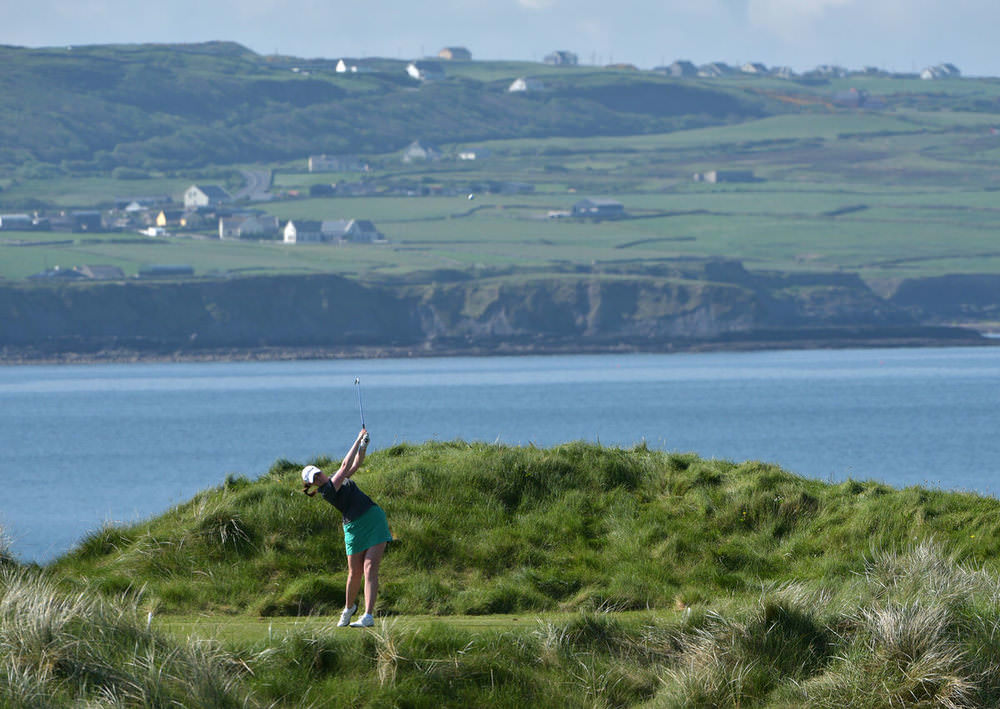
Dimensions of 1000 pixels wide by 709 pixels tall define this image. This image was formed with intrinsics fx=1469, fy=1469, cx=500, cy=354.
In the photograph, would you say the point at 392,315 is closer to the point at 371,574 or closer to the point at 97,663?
the point at 371,574

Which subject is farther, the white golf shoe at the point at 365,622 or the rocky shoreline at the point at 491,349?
the rocky shoreline at the point at 491,349

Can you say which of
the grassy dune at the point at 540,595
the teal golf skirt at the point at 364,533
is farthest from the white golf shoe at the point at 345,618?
the teal golf skirt at the point at 364,533

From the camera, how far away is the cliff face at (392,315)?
7338 inches

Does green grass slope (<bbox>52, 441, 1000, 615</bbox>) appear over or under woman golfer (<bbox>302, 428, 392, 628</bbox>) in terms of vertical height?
under

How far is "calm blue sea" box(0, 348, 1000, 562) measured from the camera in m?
74.9

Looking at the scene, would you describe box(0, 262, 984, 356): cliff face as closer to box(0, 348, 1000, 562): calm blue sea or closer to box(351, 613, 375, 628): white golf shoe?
box(0, 348, 1000, 562): calm blue sea

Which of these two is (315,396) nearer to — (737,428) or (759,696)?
(737,428)

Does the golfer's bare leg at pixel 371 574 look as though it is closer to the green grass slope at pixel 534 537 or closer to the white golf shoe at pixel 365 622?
the white golf shoe at pixel 365 622

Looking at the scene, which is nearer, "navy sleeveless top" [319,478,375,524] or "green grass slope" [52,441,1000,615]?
"navy sleeveless top" [319,478,375,524]

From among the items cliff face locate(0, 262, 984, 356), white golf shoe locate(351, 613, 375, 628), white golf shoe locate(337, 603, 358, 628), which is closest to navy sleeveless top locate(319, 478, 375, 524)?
white golf shoe locate(337, 603, 358, 628)

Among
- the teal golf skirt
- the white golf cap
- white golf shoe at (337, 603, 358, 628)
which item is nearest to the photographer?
white golf shoe at (337, 603, 358, 628)

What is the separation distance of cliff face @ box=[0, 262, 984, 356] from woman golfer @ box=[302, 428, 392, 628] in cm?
17369

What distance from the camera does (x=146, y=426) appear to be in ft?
386

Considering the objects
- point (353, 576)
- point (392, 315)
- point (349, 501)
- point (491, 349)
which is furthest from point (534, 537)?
point (491, 349)
